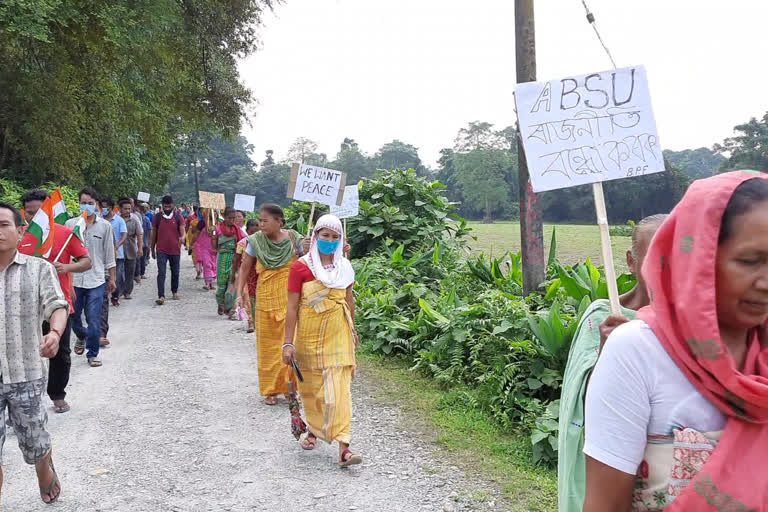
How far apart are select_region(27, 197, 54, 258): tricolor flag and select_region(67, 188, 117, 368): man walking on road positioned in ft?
6.47

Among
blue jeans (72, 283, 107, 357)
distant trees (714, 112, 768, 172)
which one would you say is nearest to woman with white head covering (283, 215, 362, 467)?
blue jeans (72, 283, 107, 357)

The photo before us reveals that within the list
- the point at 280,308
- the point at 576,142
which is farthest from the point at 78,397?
the point at 576,142

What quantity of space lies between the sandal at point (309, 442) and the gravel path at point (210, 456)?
0.06 metres

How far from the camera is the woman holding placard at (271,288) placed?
621 centimetres

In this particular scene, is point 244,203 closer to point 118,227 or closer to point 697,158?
point 118,227

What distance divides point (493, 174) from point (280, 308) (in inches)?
2946

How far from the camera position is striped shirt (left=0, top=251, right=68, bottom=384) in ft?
12.1

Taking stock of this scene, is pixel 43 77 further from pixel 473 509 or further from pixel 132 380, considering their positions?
pixel 473 509

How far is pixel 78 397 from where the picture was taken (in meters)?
6.29

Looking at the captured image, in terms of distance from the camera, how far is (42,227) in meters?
5.27

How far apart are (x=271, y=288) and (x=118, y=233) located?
5.91 metres

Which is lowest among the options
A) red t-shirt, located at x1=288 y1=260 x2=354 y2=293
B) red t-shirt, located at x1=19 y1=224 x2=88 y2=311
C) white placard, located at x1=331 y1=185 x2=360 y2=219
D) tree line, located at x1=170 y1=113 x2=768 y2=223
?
red t-shirt, located at x1=288 y1=260 x2=354 y2=293

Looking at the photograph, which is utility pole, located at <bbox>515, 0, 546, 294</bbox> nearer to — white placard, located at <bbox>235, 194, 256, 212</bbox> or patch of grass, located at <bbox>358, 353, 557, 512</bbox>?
patch of grass, located at <bbox>358, 353, 557, 512</bbox>

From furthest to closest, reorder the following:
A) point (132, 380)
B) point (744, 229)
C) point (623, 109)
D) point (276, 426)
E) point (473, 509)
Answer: point (132, 380), point (276, 426), point (473, 509), point (623, 109), point (744, 229)
